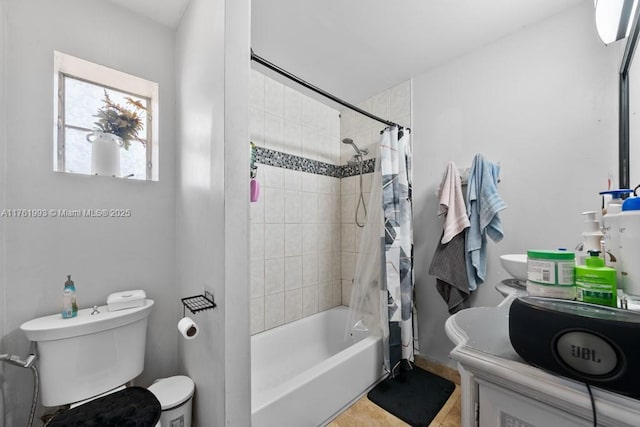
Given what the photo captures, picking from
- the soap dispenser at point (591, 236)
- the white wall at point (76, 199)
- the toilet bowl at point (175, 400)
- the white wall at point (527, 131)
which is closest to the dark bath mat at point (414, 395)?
the white wall at point (527, 131)

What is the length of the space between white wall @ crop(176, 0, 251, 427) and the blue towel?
1367mm

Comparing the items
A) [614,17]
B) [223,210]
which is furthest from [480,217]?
[223,210]

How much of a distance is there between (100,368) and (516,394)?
1.59 m

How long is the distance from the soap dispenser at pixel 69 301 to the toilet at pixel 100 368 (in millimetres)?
25

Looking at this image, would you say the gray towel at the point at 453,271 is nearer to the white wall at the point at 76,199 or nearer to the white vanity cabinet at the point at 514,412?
the white vanity cabinet at the point at 514,412

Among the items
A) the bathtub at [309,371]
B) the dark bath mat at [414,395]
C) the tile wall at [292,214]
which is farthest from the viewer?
the tile wall at [292,214]

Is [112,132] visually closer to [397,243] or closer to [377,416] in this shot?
[397,243]

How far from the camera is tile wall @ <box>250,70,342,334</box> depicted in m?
1.90

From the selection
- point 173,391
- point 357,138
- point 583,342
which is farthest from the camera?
point 357,138

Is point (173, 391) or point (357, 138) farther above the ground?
point (357, 138)

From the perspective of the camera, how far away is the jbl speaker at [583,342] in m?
0.37

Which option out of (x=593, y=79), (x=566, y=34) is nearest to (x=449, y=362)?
(x=593, y=79)

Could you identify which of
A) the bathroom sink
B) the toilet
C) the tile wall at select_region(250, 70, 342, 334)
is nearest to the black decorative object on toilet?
the toilet

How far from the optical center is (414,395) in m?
1.58
